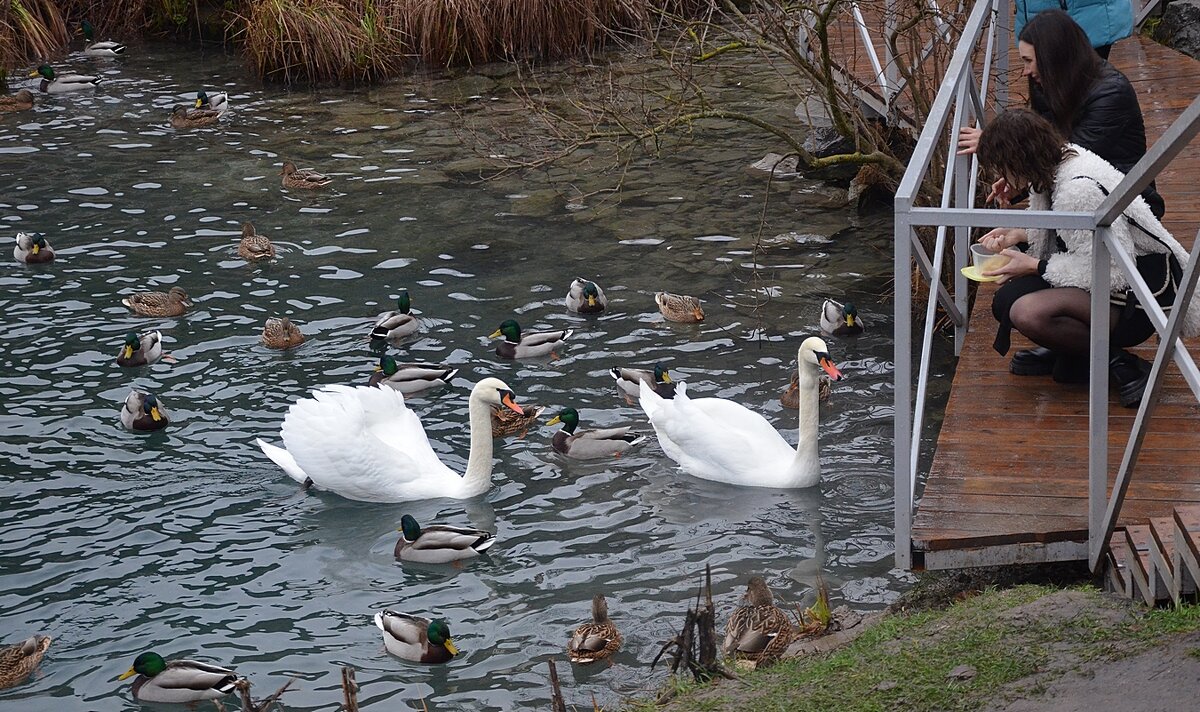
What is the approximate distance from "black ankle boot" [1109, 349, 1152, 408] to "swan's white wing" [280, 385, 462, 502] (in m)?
4.37

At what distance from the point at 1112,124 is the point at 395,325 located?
6.09 m

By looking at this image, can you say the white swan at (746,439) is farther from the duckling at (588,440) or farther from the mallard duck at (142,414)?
the mallard duck at (142,414)

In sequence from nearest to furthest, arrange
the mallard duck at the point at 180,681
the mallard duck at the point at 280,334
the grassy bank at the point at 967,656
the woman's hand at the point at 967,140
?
the grassy bank at the point at 967,656 → the mallard duck at the point at 180,681 → the woman's hand at the point at 967,140 → the mallard duck at the point at 280,334

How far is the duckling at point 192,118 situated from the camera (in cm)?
1736

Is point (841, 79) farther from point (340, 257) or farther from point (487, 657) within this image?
point (487, 657)

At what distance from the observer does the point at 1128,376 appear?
6.65 meters

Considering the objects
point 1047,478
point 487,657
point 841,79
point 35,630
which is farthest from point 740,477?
point 841,79

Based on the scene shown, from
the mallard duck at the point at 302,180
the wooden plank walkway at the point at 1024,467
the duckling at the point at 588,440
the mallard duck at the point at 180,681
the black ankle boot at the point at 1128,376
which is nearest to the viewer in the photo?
the wooden plank walkway at the point at 1024,467

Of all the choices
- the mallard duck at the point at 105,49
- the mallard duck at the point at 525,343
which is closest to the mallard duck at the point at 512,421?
the mallard duck at the point at 525,343

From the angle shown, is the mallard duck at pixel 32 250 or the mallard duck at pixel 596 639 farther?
the mallard duck at pixel 32 250

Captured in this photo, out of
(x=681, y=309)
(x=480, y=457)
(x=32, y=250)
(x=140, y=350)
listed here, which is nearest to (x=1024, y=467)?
(x=480, y=457)

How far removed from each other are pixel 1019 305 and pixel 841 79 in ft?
21.0

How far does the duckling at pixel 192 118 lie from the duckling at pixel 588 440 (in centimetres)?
982

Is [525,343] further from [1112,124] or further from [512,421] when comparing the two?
[1112,124]
